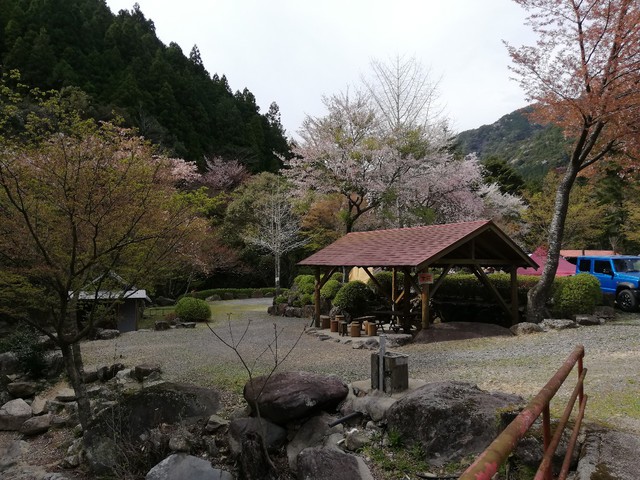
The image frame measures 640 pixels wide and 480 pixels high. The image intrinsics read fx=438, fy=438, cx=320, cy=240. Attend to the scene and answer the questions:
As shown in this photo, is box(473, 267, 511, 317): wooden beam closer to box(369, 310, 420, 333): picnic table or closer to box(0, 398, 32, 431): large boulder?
box(369, 310, 420, 333): picnic table

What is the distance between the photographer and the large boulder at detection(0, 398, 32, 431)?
7.14 meters

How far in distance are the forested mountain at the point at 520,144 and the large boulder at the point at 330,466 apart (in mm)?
11295

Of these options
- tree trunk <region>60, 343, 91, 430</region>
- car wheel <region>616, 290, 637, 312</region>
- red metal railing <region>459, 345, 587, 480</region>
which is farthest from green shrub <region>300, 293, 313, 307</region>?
red metal railing <region>459, 345, 587, 480</region>

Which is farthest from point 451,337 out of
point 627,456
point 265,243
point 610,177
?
point 610,177

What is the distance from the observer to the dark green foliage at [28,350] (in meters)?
9.48

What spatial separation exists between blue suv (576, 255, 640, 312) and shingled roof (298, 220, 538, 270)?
3.82 metres

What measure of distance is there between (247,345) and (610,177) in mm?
29344

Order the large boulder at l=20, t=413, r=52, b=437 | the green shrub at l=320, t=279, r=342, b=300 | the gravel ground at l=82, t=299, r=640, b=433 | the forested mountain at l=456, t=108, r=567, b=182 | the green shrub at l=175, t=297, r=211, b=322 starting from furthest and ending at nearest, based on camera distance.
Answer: the forested mountain at l=456, t=108, r=567, b=182 → the green shrub at l=175, t=297, r=211, b=322 → the green shrub at l=320, t=279, r=342, b=300 → the large boulder at l=20, t=413, r=52, b=437 → the gravel ground at l=82, t=299, r=640, b=433

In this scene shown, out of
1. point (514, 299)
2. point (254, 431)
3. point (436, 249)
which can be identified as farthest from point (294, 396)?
point (514, 299)

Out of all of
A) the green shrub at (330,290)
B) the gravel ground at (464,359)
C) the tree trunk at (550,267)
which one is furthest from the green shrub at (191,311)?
the tree trunk at (550,267)

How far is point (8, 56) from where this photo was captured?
31047mm

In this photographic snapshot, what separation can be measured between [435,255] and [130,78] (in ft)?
109

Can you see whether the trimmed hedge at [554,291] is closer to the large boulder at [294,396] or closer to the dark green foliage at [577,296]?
the dark green foliage at [577,296]

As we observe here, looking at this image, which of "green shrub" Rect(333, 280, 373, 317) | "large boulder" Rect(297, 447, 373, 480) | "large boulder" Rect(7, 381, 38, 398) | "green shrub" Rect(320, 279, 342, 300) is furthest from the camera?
"green shrub" Rect(320, 279, 342, 300)
